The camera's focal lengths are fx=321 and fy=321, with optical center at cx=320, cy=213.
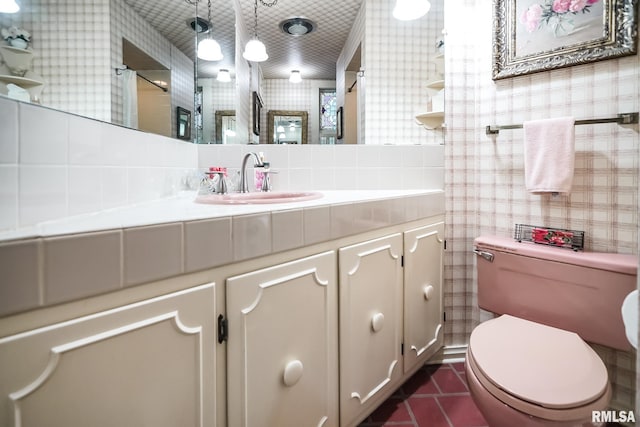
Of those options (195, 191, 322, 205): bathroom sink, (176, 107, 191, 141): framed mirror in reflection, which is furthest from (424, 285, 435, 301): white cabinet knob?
(176, 107, 191, 141): framed mirror in reflection

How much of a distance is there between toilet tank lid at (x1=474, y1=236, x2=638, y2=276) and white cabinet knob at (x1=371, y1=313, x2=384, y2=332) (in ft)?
2.15

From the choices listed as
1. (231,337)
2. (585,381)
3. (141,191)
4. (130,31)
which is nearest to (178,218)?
(231,337)

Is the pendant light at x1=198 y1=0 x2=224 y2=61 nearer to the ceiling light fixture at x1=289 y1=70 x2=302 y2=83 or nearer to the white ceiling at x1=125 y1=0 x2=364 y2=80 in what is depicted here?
the white ceiling at x1=125 y1=0 x2=364 y2=80

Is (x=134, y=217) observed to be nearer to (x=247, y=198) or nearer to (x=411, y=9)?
(x=247, y=198)

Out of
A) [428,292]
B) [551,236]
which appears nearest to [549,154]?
[551,236]

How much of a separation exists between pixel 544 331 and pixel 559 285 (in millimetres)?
216

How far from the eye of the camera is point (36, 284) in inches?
18.9

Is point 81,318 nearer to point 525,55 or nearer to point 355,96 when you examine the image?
point 355,96

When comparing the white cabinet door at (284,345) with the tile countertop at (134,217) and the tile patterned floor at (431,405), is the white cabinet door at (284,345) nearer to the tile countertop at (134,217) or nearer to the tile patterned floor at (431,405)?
the tile countertop at (134,217)

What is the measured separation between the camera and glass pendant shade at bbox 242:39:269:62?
1.64m

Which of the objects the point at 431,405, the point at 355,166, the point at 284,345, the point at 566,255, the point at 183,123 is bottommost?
the point at 431,405

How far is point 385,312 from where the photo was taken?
1266 millimetres

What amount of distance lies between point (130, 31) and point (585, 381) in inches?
69.4

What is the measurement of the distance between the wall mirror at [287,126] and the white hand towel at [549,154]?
3.49ft
